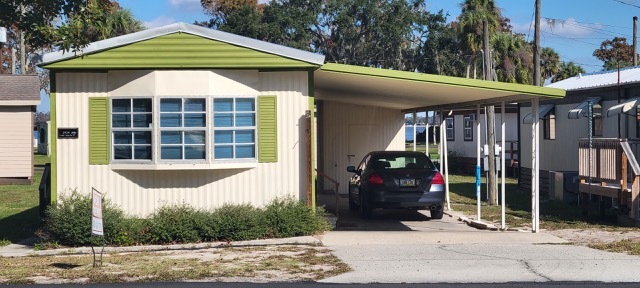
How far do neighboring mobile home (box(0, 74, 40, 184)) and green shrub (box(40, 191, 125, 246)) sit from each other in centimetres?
1494

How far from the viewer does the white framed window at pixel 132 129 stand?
13.6 meters

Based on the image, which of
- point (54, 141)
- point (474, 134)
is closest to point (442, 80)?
point (54, 141)

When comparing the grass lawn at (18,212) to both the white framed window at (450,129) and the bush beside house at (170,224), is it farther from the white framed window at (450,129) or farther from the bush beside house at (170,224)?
the white framed window at (450,129)

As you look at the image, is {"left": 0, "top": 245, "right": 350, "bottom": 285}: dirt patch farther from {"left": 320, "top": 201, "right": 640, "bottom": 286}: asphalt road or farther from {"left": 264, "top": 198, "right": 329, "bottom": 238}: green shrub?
{"left": 264, "top": 198, "right": 329, "bottom": 238}: green shrub

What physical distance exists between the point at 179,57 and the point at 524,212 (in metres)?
9.31

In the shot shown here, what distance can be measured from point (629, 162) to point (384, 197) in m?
4.70

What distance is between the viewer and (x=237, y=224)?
13266 millimetres

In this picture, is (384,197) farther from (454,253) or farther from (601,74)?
(601,74)

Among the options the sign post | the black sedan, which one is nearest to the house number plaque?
the sign post

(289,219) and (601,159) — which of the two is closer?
(289,219)

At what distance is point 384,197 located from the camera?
623 inches

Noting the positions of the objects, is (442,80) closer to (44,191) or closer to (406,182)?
(406,182)

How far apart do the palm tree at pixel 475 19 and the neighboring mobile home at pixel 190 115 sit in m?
17.9

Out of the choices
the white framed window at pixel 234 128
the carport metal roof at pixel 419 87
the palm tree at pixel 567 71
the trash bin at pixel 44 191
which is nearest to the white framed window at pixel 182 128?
the white framed window at pixel 234 128
